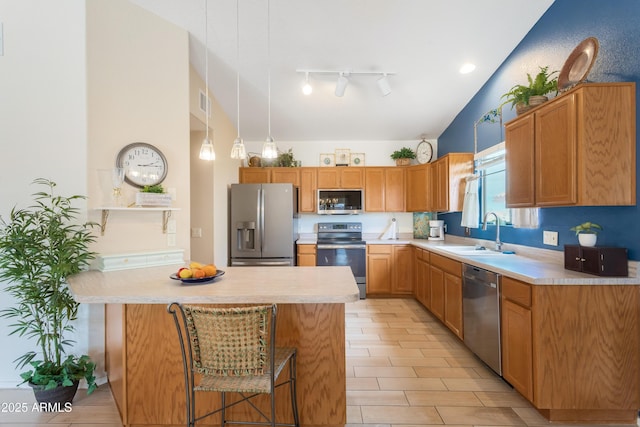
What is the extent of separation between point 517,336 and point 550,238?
968 mm

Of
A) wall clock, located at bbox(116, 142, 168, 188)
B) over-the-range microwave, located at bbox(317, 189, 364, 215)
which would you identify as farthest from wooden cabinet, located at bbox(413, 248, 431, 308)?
wall clock, located at bbox(116, 142, 168, 188)

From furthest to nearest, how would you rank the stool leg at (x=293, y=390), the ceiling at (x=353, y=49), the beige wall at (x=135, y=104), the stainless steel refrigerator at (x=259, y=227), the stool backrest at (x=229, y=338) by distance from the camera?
1. the stainless steel refrigerator at (x=259, y=227)
2. the ceiling at (x=353, y=49)
3. the beige wall at (x=135, y=104)
4. the stool leg at (x=293, y=390)
5. the stool backrest at (x=229, y=338)

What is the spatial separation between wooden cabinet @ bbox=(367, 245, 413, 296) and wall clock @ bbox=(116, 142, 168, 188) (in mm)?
3101

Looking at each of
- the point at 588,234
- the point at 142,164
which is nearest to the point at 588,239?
the point at 588,234

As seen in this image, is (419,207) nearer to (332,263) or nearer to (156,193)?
(332,263)

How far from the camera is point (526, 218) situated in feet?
9.04

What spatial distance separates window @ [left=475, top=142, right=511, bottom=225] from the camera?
3207mm

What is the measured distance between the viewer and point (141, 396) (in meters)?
1.74

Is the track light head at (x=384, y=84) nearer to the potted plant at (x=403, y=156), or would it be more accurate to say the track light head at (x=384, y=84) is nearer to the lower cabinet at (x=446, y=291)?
the potted plant at (x=403, y=156)

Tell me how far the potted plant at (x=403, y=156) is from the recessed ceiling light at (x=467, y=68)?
1582mm

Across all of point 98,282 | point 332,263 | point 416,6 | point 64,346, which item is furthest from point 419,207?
point 64,346

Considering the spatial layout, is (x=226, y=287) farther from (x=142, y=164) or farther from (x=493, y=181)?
(x=493, y=181)

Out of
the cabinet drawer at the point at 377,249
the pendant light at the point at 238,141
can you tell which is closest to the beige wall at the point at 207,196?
the pendant light at the point at 238,141

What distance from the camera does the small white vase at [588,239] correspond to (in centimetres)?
197
